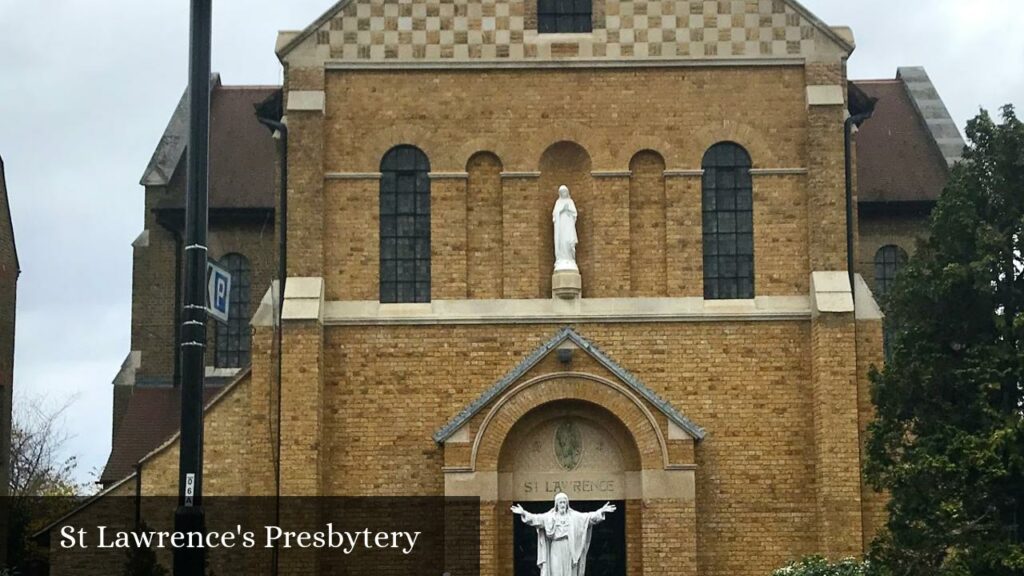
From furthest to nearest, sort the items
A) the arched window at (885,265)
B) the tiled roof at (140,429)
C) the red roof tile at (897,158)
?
the red roof tile at (897,158), the arched window at (885,265), the tiled roof at (140,429)

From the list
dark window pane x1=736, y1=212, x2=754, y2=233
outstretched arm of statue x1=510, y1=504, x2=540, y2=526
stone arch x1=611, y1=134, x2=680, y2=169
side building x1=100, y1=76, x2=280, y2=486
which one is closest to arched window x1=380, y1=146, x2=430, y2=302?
stone arch x1=611, y1=134, x2=680, y2=169

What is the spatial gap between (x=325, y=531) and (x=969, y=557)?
11.2m

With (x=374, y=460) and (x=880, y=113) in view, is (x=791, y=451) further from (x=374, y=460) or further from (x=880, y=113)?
(x=880, y=113)

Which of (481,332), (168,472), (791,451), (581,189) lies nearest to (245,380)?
(168,472)

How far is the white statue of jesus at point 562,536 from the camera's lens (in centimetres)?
2767

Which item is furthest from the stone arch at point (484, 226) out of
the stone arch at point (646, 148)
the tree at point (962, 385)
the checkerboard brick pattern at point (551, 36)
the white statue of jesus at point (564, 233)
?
the tree at point (962, 385)

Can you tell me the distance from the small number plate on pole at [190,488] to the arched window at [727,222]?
629 inches

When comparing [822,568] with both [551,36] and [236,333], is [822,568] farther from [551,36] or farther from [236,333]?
[236,333]

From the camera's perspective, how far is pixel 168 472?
30.7 metres

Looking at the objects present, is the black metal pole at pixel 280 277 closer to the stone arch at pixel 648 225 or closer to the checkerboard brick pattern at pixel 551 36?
the checkerboard brick pattern at pixel 551 36

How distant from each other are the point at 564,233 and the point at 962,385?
27.4 ft

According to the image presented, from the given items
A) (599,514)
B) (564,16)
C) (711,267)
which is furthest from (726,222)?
(599,514)

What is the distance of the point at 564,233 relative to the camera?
30.3 meters

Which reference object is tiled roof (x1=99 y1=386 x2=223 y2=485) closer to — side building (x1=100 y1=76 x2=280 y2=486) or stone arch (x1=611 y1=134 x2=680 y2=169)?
side building (x1=100 y1=76 x2=280 y2=486)
